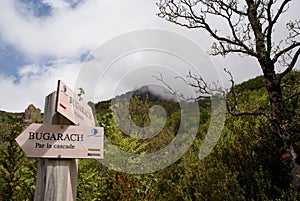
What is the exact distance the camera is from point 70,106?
2.26m

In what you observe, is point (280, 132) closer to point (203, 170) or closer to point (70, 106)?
point (203, 170)

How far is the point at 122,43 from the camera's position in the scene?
3617mm

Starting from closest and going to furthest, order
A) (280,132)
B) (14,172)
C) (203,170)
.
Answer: (280,132), (203,170), (14,172)

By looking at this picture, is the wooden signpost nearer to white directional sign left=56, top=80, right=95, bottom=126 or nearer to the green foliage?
white directional sign left=56, top=80, right=95, bottom=126

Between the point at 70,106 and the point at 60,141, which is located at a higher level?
the point at 70,106

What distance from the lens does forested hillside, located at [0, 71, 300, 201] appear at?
446 centimetres

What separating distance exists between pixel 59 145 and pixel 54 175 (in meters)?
0.22

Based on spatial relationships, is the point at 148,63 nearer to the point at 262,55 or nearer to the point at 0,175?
the point at 262,55

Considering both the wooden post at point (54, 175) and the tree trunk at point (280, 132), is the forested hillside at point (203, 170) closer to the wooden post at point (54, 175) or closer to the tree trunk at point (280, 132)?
the tree trunk at point (280, 132)

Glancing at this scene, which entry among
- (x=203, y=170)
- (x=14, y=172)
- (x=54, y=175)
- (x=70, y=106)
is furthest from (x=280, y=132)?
(x=14, y=172)

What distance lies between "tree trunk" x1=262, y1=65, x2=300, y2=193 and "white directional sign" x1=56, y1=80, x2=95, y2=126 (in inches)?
108

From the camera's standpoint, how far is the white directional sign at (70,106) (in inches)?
82.7

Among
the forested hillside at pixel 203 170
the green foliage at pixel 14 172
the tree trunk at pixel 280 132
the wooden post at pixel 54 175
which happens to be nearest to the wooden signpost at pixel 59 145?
the wooden post at pixel 54 175

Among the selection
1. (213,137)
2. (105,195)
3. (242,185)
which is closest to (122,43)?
(242,185)
